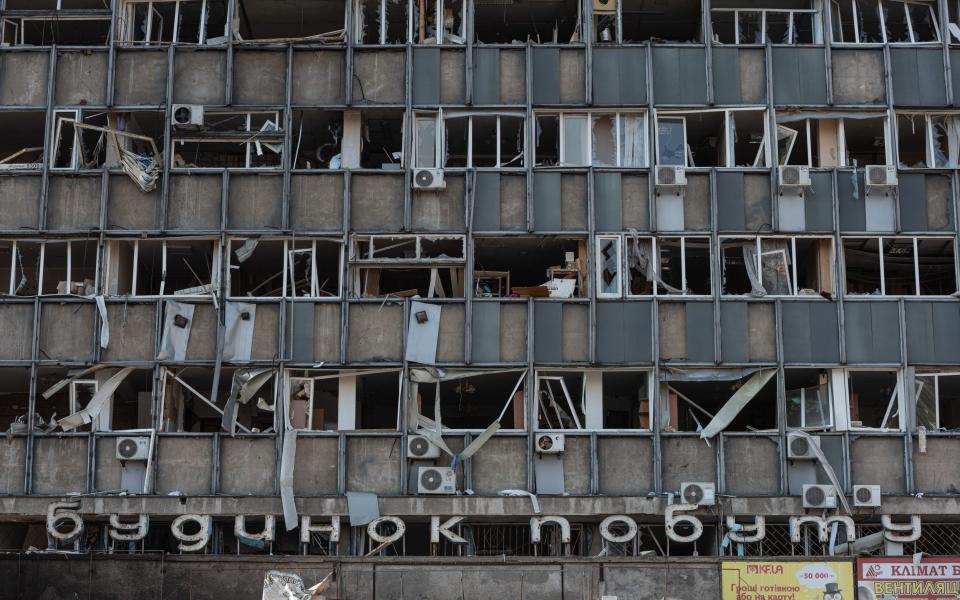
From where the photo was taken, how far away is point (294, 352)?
35.2 metres

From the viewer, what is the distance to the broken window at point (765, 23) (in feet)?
123

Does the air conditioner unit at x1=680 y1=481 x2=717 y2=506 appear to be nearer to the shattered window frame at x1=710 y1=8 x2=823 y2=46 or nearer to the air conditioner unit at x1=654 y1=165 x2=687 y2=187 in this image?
the air conditioner unit at x1=654 y1=165 x2=687 y2=187

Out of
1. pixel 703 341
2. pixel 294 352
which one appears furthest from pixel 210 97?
pixel 703 341

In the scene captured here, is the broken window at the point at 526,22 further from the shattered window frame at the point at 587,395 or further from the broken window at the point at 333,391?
the broken window at the point at 333,391

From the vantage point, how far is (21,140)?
1535 inches

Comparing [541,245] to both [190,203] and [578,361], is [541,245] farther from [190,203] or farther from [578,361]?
[190,203]

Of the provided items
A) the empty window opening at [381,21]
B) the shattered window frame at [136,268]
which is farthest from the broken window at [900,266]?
the shattered window frame at [136,268]

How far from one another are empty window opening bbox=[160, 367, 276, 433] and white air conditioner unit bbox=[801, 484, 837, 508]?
10947 millimetres

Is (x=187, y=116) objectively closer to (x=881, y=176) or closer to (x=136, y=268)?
(x=136, y=268)

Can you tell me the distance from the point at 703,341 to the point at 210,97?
38.7 ft

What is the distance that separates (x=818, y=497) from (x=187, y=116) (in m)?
15.4

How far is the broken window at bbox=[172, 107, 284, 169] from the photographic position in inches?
1441

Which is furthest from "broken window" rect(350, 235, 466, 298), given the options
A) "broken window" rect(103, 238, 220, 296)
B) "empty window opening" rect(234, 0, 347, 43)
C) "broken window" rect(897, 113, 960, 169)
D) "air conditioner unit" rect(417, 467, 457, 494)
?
"broken window" rect(897, 113, 960, 169)

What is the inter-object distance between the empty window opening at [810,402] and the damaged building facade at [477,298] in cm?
8
